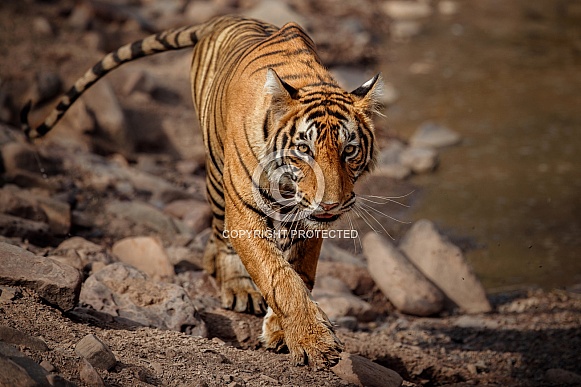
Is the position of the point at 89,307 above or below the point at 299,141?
below

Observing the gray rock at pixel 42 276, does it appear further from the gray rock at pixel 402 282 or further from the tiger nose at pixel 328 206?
the gray rock at pixel 402 282

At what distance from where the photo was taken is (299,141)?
Result: 3844 mm

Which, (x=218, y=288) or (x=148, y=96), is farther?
(x=148, y=96)

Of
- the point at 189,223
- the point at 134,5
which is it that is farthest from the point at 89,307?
the point at 134,5

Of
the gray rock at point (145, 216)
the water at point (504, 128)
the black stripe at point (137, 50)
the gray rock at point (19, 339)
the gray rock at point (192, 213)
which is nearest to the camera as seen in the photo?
the gray rock at point (19, 339)

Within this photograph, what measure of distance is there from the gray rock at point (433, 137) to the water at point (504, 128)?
0.14 metres

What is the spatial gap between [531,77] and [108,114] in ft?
23.0

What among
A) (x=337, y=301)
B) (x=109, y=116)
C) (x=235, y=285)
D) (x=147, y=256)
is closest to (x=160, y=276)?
(x=147, y=256)

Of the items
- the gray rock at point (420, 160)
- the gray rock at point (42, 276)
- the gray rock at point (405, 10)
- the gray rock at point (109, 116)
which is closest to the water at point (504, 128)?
the gray rock at point (420, 160)

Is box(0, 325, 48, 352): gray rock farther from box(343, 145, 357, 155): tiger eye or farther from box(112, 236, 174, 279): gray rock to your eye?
box(112, 236, 174, 279): gray rock

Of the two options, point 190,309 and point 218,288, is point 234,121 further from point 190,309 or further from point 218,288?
point 218,288

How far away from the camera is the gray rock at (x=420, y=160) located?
9.62 metres

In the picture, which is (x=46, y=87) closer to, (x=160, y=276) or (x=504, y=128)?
(x=160, y=276)

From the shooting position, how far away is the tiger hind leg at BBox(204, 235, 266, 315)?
16.6 ft
